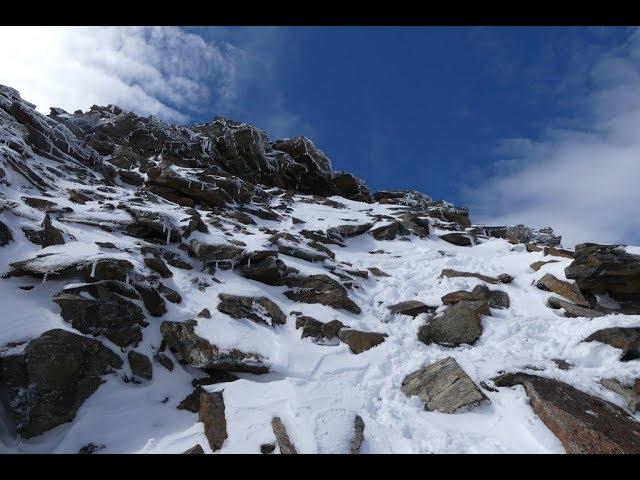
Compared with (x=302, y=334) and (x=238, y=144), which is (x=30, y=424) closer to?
(x=302, y=334)

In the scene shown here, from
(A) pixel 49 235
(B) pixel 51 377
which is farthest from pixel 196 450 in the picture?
(A) pixel 49 235

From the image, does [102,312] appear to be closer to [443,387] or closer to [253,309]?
[253,309]

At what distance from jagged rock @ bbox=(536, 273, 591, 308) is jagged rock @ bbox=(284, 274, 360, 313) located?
8425 mm

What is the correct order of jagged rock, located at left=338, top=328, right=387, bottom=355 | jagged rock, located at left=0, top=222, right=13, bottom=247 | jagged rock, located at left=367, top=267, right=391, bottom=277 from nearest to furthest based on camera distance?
jagged rock, located at left=0, top=222, right=13, bottom=247, jagged rock, located at left=338, top=328, right=387, bottom=355, jagged rock, located at left=367, top=267, right=391, bottom=277

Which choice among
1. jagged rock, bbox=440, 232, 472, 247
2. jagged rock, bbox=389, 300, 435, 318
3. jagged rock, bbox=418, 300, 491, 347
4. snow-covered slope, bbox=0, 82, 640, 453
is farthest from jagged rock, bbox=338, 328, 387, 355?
jagged rock, bbox=440, 232, 472, 247

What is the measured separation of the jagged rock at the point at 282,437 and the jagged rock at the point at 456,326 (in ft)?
22.6

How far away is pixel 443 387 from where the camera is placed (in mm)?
9617

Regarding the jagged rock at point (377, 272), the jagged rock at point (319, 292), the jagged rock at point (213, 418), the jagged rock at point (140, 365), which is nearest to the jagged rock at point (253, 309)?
the jagged rock at point (319, 292)

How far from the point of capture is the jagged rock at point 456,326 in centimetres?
1266

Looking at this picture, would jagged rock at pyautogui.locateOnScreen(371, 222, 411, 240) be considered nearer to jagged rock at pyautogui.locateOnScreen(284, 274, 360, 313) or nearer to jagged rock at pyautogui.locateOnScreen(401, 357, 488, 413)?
jagged rock at pyautogui.locateOnScreen(284, 274, 360, 313)

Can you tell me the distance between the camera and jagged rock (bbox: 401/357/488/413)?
8930mm

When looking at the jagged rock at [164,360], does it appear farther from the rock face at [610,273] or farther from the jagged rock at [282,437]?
the rock face at [610,273]
